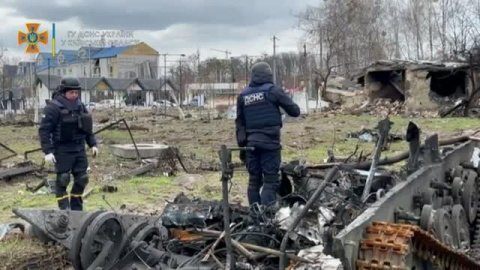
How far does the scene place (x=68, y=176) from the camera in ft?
27.9

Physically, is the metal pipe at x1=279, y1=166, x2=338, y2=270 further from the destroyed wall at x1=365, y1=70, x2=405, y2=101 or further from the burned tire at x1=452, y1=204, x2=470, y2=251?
the destroyed wall at x1=365, y1=70, x2=405, y2=101

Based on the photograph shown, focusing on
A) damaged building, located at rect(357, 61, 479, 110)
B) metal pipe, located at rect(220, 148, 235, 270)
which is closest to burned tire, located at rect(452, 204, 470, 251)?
metal pipe, located at rect(220, 148, 235, 270)

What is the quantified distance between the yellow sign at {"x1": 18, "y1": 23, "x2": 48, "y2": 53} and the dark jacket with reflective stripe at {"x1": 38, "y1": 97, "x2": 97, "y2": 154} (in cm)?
2061

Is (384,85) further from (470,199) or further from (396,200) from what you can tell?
(396,200)

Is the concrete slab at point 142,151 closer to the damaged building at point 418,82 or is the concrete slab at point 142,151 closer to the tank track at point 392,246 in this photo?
the tank track at point 392,246

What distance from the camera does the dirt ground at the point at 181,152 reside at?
1088cm

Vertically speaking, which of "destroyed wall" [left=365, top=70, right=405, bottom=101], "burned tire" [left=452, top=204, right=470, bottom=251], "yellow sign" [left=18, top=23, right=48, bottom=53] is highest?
"yellow sign" [left=18, top=23, right=48, bottom=53]

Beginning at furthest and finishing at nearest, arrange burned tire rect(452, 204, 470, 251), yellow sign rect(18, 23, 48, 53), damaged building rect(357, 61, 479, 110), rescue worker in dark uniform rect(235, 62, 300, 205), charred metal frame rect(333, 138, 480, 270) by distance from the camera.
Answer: damaged building rect(357, 61, 479, 110)
yellow sign rect(18, 23, 48, 53)
rescue worker in dark uniform rect(235, 62, 300, 205)
burned tire rect(452, 204, 470, 251)
charred metal frame rect(333, 138, 480, 270)

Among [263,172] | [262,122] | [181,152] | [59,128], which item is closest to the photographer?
[263,172]

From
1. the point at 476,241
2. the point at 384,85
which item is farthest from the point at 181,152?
the point at 384,85

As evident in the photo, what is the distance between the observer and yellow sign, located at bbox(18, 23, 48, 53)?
91.2ft

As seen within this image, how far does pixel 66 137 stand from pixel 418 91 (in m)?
28.1

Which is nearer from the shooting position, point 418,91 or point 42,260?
point 42,260

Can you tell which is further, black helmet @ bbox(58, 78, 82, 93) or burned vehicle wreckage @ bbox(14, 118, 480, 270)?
black helmet @ bbox(58, 78, 82, 93)
